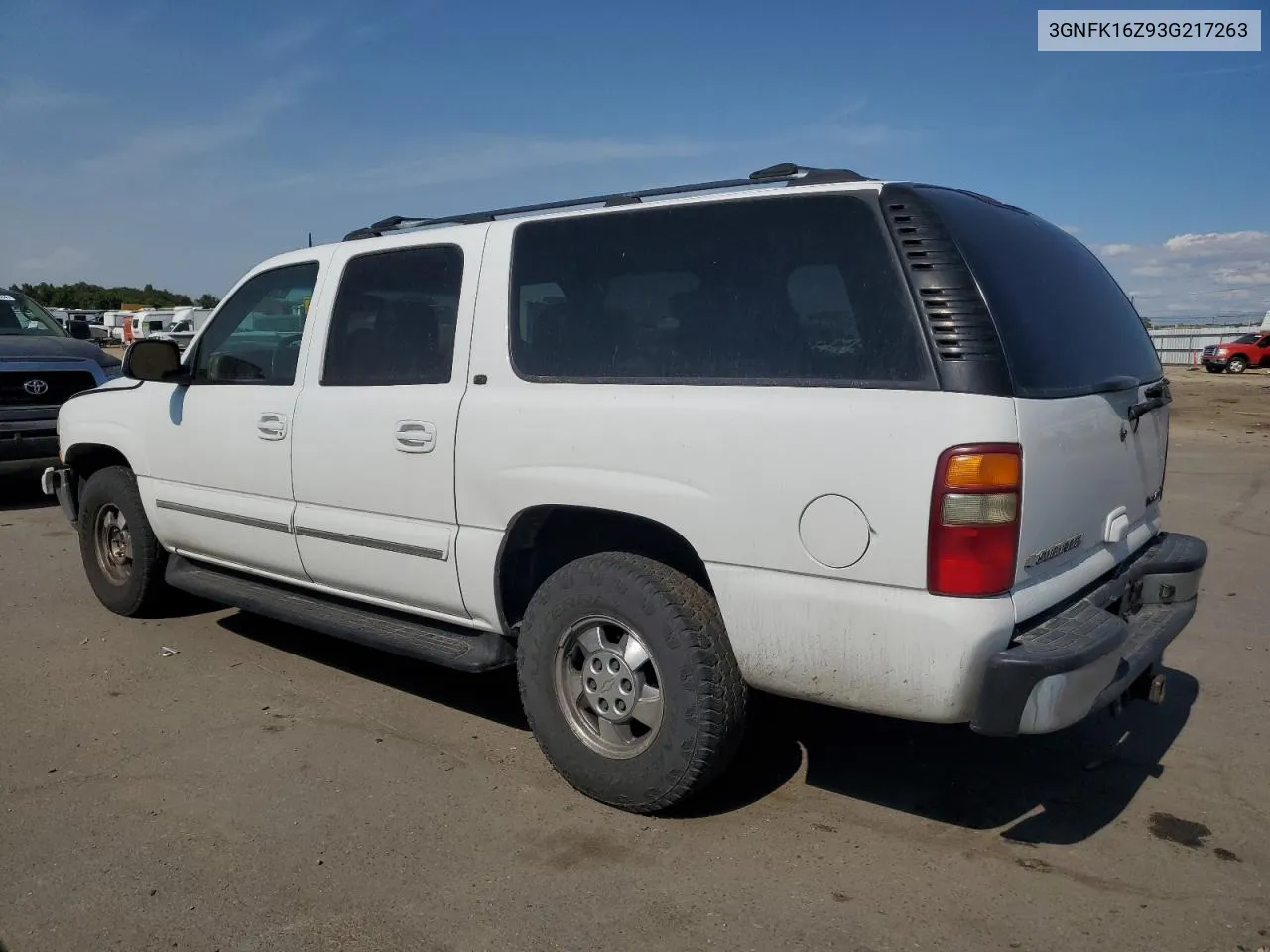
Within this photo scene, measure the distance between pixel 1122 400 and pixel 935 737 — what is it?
5.16 feet

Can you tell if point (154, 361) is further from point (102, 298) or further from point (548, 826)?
point (102, 298)

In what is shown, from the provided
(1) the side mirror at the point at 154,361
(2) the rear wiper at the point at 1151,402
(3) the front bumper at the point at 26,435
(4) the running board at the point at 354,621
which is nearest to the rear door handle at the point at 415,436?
(4) the running board at the point at 354,621

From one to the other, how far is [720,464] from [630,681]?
2.72 ft

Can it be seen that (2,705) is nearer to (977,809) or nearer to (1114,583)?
(977,809)

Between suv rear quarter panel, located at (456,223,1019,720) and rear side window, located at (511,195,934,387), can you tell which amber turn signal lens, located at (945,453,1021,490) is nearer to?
suv rear quarter panel, located at (456,223,1019,720)

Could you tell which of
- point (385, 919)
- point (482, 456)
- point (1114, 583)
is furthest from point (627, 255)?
point (385, 919)

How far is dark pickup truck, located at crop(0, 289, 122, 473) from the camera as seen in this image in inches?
370

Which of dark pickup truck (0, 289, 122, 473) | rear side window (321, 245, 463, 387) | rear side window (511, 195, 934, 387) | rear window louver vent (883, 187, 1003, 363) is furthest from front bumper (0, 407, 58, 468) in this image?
rear window louver vent (883, 187, 1003, 363)

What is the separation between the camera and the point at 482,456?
12.7 feet

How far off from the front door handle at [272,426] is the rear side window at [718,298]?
4.36 ft

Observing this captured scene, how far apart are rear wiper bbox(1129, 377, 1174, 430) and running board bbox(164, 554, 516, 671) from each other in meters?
2.34

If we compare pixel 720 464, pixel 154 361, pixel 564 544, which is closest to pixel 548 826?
pixel 564 544

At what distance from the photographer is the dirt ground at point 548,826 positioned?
117 inches

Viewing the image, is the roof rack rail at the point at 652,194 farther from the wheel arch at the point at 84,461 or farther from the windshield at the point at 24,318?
the windshield at the point at 24,318
